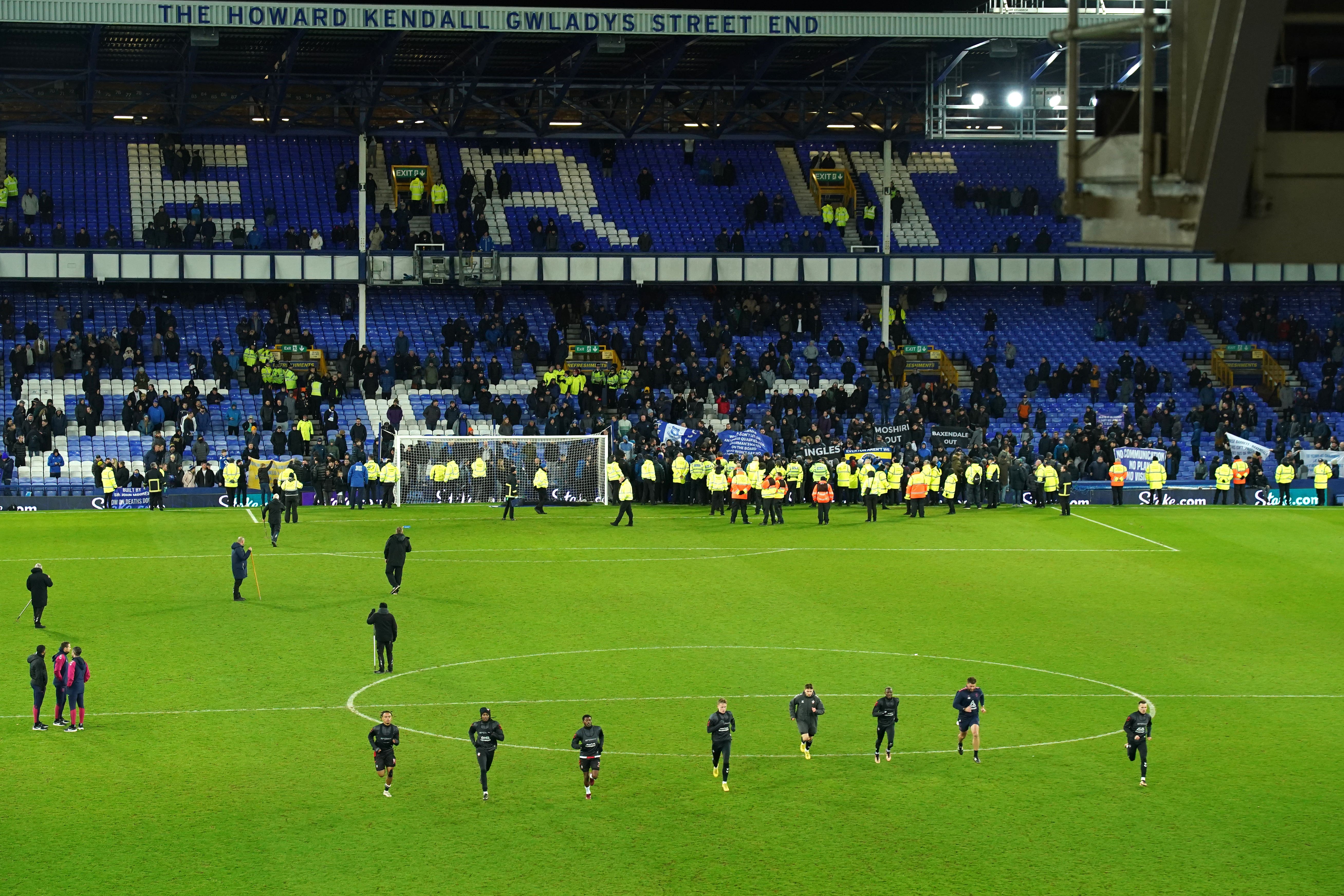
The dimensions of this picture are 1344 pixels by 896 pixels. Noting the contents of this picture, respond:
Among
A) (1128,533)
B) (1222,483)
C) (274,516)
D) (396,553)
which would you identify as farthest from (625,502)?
(1222,483)

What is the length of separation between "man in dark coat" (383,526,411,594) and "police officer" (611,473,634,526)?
10.3 m

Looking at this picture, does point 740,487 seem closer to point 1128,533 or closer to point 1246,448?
point 1128,533

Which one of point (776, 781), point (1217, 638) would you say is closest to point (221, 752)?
point (776, 781)

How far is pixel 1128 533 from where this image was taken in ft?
153

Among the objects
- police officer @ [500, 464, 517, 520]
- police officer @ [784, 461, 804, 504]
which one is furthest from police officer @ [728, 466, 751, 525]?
police officer @ [500, 464, 517, 520]

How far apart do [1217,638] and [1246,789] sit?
11081 mm

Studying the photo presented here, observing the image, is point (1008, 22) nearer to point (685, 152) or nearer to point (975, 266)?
point (975, 266)

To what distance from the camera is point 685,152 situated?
6812 centimetres

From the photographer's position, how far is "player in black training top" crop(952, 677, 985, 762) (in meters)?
22.8

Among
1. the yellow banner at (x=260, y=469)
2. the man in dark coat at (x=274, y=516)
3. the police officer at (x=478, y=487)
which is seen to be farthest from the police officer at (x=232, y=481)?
the man in dark coat at (x=274, y=516)

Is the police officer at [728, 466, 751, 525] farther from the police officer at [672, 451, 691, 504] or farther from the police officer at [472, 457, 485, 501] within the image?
the police officer at [472, 457, 485, 501]

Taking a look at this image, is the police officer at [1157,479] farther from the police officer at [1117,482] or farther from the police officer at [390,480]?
the police officer at [390,480]

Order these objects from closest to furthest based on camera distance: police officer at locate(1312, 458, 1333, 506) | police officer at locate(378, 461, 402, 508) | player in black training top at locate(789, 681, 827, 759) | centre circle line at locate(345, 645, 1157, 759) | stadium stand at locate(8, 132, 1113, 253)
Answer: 1. player in black training top at locate(789, 681, 827, 759)
2. centre circle line at locate(345, 645, 1157, 759)
3. police officer at locate(378, 461, 402, 508)
4. police officer at locate(1312, 458, 1333, 506)
5. stadium stand at locate(8, 132, 1113, 253)

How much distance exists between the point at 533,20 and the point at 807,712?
34733mm
